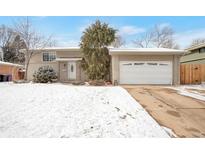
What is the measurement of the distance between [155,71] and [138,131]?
38.8 feet

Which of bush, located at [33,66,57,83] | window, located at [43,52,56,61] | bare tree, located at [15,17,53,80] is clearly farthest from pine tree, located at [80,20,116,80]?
bare tree, located at [15,17,53,80]

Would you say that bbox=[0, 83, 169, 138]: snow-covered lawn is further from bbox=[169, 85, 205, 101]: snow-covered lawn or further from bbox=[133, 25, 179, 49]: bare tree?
bbox=[133, 25, 179, 49]: bare tree

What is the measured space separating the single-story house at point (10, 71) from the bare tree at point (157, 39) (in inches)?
725

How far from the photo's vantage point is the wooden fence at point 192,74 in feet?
60.9

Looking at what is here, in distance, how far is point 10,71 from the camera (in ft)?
96.0

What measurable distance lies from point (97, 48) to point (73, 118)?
12236 millimetres


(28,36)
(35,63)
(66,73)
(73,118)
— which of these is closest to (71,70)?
(66,73)

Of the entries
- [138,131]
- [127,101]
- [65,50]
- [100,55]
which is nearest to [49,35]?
[65,50]

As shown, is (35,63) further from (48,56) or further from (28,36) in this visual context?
(28,36)

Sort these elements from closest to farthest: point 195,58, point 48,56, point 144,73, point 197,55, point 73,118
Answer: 1. point 73,118
2. point 144,73
3. point 48,56
4. point 197,55
5. point 195,58

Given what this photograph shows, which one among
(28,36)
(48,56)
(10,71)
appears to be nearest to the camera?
(48,56)

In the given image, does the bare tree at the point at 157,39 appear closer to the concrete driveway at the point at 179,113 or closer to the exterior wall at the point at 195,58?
the exterior wall at the point at 195,58

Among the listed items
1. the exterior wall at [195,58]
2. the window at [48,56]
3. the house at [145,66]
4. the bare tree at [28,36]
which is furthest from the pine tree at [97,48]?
the exterior wall at [195,58]
